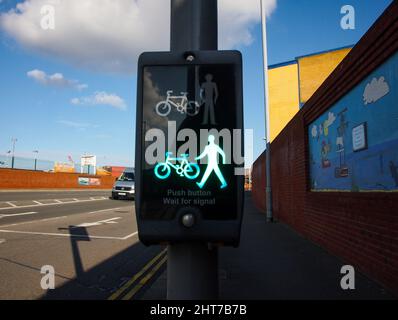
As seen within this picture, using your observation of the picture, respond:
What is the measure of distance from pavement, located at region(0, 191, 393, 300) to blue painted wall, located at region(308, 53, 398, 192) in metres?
1.66

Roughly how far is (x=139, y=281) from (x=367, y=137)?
4577 millimetres

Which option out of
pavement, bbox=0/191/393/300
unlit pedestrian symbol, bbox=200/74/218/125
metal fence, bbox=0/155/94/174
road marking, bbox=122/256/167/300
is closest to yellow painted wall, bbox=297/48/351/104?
pavement, bbox=0/191/393/300

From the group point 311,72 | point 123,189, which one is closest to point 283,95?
point 311,72

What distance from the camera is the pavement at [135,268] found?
5.01m

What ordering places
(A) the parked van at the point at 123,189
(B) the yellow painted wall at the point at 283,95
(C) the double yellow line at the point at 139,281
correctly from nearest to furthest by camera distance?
(C) the double yellow line at the point at 139,281 < (A) the parked van at the point at 123,189 < (B) the yellow painted wall at the point at 283,95

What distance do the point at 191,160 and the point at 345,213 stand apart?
5.88 m

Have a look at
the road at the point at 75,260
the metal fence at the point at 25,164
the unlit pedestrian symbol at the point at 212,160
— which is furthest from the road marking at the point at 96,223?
the metal fence at the point at 25,164

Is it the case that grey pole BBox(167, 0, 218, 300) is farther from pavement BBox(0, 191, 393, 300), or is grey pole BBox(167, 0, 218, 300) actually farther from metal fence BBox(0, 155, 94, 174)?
metal fence BBox(0, 155, 94, 174)

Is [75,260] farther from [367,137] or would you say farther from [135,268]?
[367,137]

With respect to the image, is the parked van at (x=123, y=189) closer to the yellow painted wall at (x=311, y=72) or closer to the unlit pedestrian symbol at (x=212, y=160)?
the yellow painted wall at (x=311, y=72)

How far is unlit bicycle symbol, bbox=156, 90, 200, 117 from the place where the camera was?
2.04 metres

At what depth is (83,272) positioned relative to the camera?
6223 millimetres

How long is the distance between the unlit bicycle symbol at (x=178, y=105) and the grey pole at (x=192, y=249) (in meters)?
0.36
